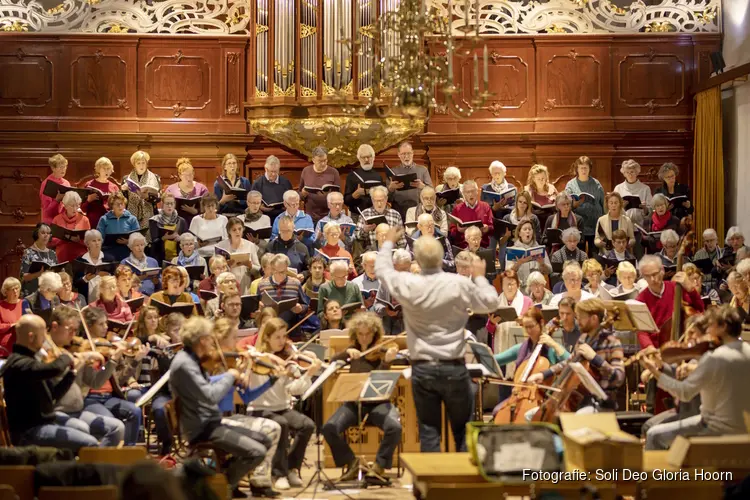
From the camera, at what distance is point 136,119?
12648mm

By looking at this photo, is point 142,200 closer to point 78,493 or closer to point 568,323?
point 568,323

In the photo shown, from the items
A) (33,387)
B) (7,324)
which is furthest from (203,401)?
(7,324)

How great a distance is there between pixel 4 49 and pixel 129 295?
15.2 feet

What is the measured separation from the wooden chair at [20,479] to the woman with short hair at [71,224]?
5.57 m

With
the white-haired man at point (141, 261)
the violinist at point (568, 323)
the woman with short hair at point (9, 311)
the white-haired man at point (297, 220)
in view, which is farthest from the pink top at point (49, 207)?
the violinist at point (568, 323)

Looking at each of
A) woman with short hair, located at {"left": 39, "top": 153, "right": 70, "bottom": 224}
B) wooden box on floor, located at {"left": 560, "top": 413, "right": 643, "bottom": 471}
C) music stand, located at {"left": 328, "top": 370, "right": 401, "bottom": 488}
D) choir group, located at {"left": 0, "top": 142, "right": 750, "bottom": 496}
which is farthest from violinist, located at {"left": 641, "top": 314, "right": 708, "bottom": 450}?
woman with short hair, located at {"left": 39, "top": 153, "right": 70, "bottom": 224}

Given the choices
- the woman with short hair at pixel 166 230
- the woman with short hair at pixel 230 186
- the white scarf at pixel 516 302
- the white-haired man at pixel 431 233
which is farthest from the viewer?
the woman with short hair at pixel 230 186

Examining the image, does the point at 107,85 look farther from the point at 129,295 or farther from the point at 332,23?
the point at 129,295

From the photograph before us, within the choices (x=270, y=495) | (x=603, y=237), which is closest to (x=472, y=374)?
(x=270, y=495)

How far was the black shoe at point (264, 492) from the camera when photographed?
22.7 feet

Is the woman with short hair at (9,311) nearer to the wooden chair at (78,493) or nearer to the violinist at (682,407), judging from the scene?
the wooden chair at (78,493)

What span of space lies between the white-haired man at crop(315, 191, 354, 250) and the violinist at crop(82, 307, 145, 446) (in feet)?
10.1

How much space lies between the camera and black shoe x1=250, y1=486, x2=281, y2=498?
6918 mm

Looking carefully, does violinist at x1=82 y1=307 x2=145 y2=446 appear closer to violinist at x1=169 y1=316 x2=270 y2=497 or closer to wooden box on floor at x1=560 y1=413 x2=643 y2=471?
violinist at x1=169 y1=316 x2=270 y2=497
